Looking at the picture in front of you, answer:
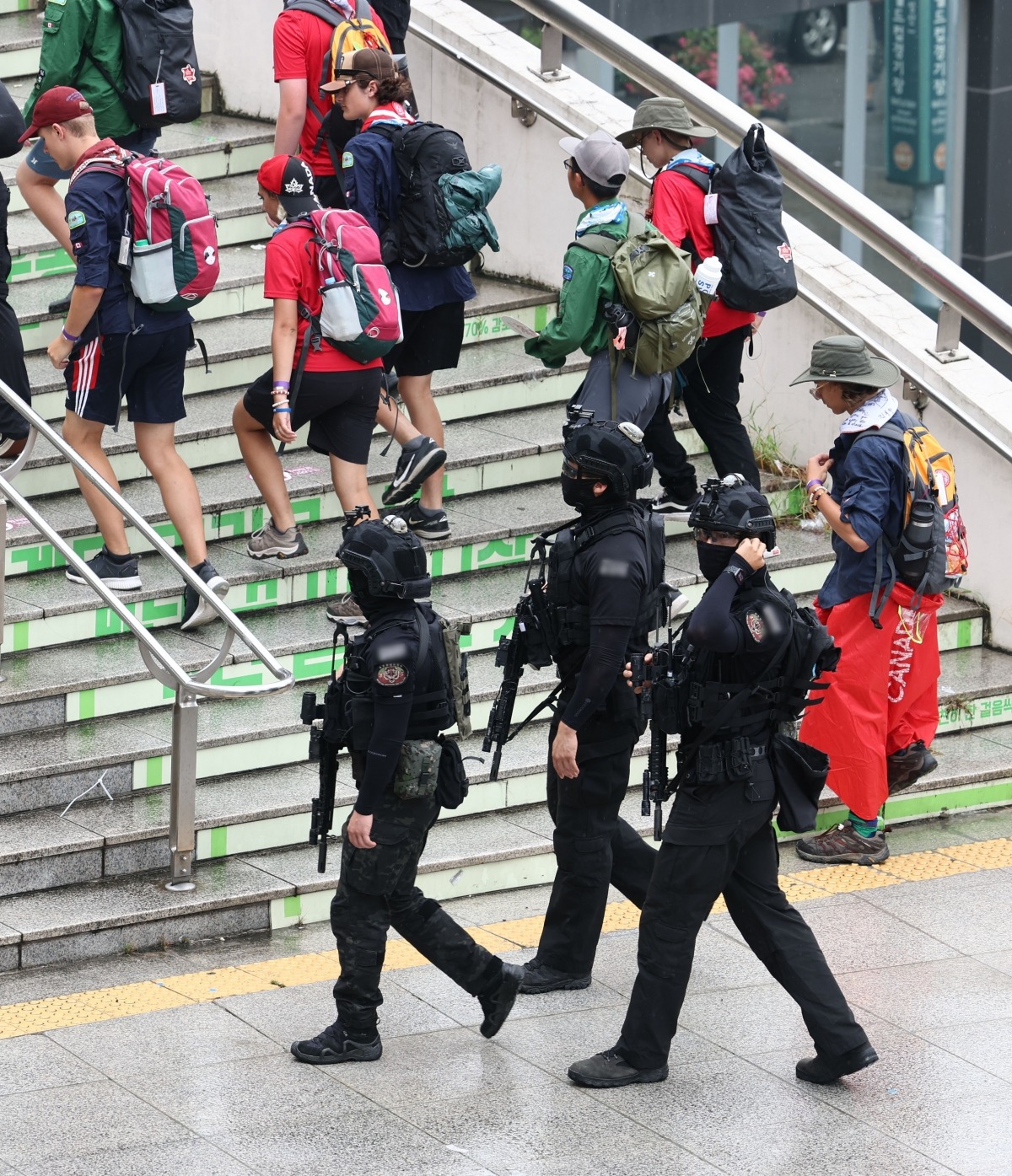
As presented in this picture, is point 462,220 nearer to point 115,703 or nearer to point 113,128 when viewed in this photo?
point 113,128

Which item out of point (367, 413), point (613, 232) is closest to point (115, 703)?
point (367, 413)

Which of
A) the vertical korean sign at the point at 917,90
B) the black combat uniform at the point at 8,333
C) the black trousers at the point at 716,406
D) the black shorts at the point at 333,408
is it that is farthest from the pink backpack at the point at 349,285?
the vertical korean sign at the point at 917,90

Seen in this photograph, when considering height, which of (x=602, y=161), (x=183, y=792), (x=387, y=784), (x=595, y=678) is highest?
(x=602, y=161)

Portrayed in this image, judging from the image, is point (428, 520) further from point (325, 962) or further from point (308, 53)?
point (325, 962)

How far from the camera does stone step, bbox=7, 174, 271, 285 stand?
962 centimetres

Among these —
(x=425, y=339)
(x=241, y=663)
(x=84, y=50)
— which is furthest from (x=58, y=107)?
(x=241, y=663)

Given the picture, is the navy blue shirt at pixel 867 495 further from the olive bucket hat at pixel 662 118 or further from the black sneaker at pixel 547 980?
the black sneaker at pixel 547 980

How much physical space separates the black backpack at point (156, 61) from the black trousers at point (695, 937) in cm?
463

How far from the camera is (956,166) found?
15.9 metres

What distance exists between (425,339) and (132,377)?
1.33m

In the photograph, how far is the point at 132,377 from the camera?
7.94 m

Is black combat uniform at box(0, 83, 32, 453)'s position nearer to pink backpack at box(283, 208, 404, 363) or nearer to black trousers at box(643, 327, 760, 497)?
pink backpack at box(283, 208, 404, 363)

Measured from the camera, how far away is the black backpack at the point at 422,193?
8312 mm

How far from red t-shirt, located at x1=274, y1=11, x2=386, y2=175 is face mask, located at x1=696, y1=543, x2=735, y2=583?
12.9 feet
